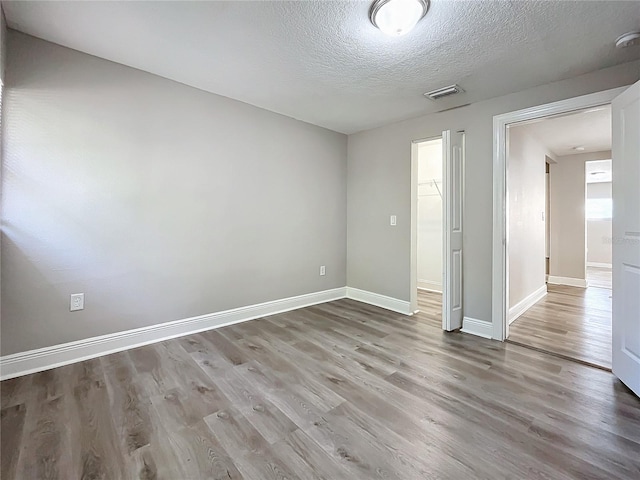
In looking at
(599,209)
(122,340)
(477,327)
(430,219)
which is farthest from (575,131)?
(122,340)

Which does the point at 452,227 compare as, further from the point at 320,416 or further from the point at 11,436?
the point at 11,436

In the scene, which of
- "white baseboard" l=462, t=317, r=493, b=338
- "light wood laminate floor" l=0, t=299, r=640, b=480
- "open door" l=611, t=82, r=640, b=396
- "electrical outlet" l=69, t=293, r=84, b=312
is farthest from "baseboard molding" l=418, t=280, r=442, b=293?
"electrical outlet" l=69, t=293, r=84, b=312

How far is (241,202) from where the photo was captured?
3238 mm

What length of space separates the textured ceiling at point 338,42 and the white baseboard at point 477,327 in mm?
2241

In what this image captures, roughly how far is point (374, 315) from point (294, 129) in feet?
8.29

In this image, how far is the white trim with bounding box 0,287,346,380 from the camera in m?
2.10

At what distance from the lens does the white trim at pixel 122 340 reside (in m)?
2.10

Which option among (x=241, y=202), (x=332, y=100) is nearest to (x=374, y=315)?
(x=241, y=202)

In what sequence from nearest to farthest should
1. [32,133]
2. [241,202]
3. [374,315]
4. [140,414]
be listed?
1. [140,414]
2. [32,133]
3. [241,202]
4. [374,315]

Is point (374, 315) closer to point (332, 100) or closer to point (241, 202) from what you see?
point (241, 202)

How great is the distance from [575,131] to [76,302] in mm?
5930

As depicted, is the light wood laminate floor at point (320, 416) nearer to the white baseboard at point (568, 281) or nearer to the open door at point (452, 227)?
the open door at point (452, 227)

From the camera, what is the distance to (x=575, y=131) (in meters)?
3.91

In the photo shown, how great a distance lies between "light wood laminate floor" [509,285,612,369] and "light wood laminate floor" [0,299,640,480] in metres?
0.29
